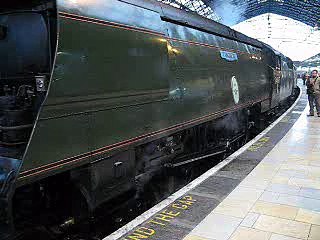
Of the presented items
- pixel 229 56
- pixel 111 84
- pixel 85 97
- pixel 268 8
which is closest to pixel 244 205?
pixel 111 84

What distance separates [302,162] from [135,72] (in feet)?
13.8

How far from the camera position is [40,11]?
3.01 m

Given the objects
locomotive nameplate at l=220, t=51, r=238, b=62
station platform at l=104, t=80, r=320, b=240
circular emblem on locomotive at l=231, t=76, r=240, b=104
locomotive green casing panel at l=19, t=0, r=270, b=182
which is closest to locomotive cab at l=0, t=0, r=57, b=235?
locomotive green casing panel at l=19, t=0, r=270, b=182

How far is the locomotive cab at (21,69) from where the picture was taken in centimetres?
289

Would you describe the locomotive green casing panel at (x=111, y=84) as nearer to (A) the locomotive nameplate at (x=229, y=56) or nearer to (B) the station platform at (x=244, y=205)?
(B) the station platform at (x=244, y=205)

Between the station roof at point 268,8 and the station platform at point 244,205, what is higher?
the station roof at point 268,8

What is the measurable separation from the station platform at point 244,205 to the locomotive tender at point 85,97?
567mm

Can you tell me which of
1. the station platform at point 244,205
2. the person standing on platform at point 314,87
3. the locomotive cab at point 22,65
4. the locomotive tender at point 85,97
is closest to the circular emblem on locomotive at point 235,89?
the station platform at point 244,205

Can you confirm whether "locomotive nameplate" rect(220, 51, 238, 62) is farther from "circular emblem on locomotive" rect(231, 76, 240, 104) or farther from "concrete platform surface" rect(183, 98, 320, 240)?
"concrete platform surface" rect(183, 98, 320, 240)

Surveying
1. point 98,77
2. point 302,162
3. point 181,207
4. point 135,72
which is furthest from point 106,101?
point 302,162

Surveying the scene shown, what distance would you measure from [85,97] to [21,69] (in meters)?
0.85

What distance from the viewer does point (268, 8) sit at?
136ft

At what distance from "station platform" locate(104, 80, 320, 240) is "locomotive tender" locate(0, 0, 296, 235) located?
0.57 metres

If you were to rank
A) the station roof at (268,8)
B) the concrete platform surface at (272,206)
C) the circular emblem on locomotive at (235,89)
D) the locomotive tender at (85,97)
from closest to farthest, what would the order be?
the locomotive tender at (85,97) < the concrete platform surface at (272,206) < the circular emblem on locomotive at (235,89) < the station roof at (268,8)
